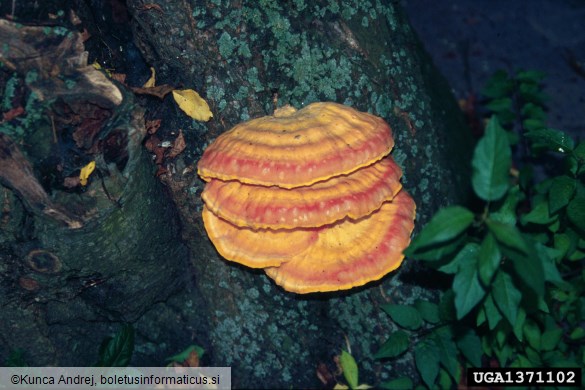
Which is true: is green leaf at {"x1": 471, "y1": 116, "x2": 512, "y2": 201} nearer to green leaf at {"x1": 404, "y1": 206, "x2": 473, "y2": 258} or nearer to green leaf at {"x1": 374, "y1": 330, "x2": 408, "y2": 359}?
green leaf at {"x1": 404, "y1": 206, "x2": 473, "y2": 258}

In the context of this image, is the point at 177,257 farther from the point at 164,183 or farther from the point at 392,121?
the point at 392,121

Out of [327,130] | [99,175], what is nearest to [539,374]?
[327,130]

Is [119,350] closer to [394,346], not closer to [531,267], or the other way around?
[394,346]

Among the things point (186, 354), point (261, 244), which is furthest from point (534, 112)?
point (186, 354)

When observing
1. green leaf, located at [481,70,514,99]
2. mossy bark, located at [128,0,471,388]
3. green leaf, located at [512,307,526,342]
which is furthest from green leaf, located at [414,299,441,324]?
green leaf, located at [481,70,514,99]

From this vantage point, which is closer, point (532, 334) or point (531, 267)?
point (531, 267)

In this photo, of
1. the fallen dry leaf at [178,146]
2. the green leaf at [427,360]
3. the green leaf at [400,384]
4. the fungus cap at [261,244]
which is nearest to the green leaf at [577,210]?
the green leaf at [427,360]
